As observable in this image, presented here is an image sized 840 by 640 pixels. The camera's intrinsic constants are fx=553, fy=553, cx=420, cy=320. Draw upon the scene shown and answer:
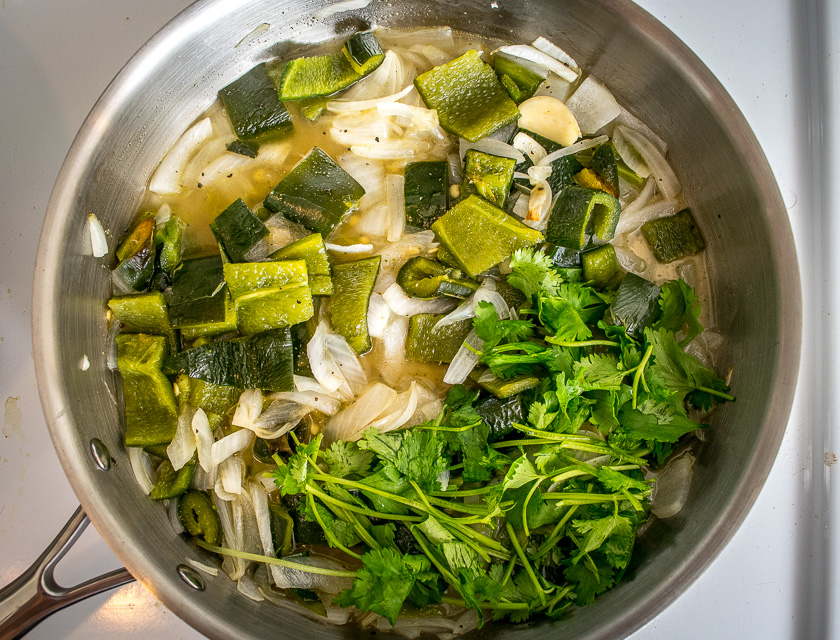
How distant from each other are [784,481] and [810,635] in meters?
0.54

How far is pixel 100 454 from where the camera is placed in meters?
1.69

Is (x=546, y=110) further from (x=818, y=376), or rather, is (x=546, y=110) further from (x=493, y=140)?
(x=818, y=376)

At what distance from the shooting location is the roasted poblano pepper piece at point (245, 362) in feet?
5.76

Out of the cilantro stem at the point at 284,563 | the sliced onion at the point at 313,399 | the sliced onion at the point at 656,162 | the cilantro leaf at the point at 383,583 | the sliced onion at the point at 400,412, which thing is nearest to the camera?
the cilantro leaf at the point at 383,583

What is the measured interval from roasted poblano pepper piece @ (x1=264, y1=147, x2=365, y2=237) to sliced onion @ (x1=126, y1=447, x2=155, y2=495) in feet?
3.03

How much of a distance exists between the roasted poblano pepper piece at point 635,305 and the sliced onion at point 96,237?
5.27ft

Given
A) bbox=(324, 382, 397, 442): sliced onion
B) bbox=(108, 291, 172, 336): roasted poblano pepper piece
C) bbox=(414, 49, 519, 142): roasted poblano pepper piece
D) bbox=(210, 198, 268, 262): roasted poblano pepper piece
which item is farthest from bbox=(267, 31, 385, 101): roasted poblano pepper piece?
bbox=(324, 382, 397, 442): sliced onion

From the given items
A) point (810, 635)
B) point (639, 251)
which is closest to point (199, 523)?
point (639, 251)

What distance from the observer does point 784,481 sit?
1.91 metres

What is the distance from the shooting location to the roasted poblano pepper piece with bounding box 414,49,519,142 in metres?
1.83

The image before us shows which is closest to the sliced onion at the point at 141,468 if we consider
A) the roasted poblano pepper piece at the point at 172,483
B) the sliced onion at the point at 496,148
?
the roasted poblano pepper piece at the point at 172,483

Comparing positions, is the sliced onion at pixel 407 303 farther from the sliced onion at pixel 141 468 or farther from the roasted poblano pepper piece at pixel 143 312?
the sliced onion at pixel 141 468

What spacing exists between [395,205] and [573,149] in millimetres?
634

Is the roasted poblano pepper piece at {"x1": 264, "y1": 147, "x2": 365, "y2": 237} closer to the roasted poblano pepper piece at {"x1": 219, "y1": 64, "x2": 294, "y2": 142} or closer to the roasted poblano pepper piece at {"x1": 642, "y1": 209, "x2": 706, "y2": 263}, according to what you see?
the roasted poblano pepper piece at {"x1": 219, "y1": 64, "x2": 294, "y2": 142}
